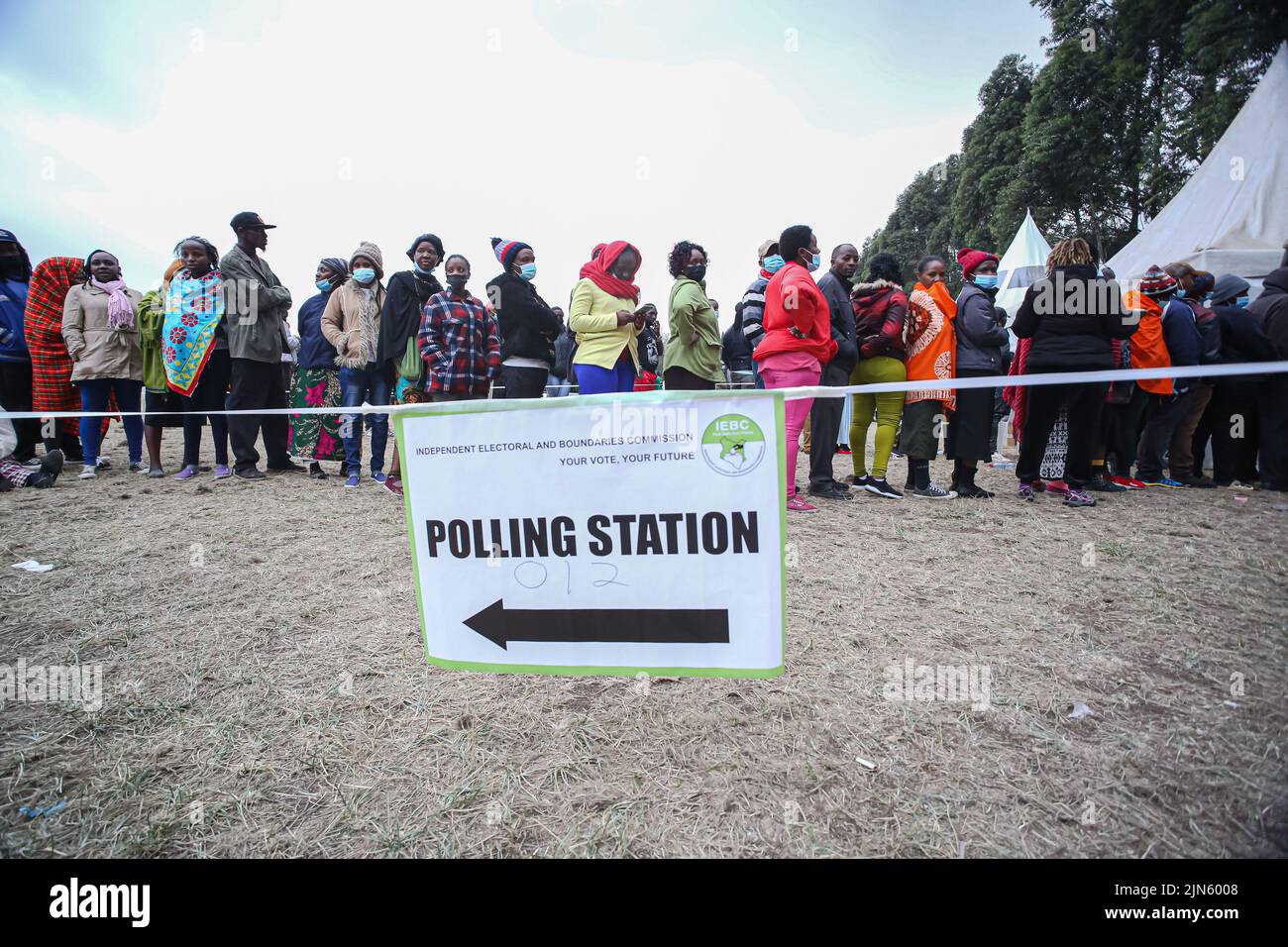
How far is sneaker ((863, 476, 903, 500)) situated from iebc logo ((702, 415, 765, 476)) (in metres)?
3.84

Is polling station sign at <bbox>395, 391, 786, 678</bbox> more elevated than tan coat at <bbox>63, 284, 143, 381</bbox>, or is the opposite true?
tan coat at <bbox>63, 284, 143, 381</bbox>

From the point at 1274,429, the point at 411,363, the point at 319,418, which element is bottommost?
the point at 1274,429

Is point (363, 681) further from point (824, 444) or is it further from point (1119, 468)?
point (1119, 468)

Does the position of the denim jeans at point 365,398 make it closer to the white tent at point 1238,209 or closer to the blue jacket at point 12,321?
the blue jacket at point 12,321

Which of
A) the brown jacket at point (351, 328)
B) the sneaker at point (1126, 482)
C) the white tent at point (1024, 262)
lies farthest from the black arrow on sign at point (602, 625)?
the white tent at point (1024, 262)

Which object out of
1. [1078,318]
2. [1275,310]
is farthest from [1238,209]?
[1078,318]

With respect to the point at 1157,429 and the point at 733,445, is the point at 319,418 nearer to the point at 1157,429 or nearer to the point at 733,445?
the point at 733,445

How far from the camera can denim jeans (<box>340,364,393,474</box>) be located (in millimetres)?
4977

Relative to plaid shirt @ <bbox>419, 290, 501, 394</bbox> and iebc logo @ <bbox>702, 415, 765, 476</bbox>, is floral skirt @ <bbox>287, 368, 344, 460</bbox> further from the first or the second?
iebc logo @ <bbox>702, 415, 765, 476</bbox>

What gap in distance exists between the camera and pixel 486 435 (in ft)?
4.31

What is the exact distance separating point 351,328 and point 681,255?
282 cm

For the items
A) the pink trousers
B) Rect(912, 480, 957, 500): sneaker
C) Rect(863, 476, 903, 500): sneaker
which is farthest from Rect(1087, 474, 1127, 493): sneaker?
the pink trousers

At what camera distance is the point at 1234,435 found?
17.9 ft
